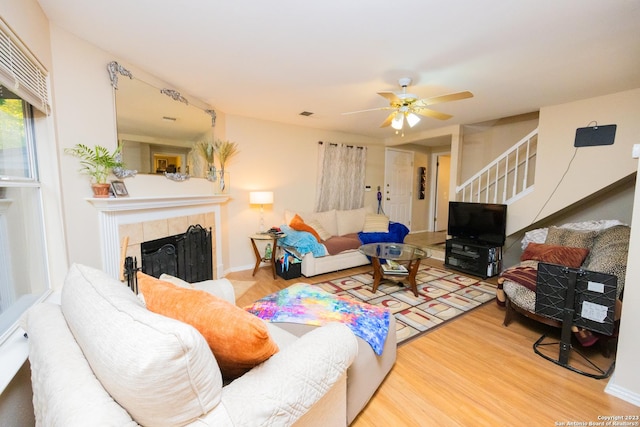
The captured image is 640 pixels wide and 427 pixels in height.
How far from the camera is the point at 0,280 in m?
1.37

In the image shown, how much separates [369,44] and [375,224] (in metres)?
3.12

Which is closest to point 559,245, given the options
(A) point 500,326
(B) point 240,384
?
(A) point 500,326

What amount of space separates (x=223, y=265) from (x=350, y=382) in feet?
9.49

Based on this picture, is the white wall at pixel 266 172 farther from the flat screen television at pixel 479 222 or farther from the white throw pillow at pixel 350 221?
the flat screen television at pixel 479 222

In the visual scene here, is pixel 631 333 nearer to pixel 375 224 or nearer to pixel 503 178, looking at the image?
pixel 375 224

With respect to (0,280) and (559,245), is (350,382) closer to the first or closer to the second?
(0,280)

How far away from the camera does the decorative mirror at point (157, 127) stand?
2.35 meters

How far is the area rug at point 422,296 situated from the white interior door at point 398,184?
2.43 m

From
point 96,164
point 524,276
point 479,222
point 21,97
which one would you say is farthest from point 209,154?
point 479,222

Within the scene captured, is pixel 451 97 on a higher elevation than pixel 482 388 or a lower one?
higher

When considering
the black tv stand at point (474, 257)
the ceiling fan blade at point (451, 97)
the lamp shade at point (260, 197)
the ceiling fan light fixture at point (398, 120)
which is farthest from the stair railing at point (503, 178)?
the lamp shade at point (260, 197)

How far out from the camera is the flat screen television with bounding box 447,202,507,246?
3.66 meters

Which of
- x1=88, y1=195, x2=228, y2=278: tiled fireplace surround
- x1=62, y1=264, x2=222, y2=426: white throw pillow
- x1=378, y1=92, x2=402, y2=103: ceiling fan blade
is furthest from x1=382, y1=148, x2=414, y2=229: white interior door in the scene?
x1=62, y1=264, x2=222, y2=426: white throw pillow

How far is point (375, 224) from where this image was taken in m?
4.70
